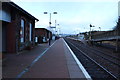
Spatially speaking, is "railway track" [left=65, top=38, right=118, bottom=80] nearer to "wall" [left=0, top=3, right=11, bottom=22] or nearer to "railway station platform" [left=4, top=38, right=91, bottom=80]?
"railway station platform" [left=4, top=38, right=91, bottom=80]

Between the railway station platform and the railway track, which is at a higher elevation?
the railway station platform

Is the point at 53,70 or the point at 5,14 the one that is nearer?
the point at 53,70

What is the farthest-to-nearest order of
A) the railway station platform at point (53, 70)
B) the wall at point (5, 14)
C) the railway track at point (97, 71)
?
1. the wall at point (5, 14)
2. the railway track at point (97, 71)
3. the railway station platform at point (53, 70)

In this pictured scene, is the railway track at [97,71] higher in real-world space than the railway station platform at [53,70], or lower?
lower

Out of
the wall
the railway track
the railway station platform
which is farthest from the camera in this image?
the wall

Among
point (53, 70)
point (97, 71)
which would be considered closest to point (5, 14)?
point (53, 70)

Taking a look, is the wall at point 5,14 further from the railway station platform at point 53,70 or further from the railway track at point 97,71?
the railway track at point 97,71

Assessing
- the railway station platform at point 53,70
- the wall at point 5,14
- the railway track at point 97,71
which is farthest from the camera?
the wall at point 5,14

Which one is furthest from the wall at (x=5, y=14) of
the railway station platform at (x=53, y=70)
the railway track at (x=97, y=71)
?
the railway track at (x=97, y=71)

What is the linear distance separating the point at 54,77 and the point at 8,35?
9.56m

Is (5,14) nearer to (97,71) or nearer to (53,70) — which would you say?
(53,70)

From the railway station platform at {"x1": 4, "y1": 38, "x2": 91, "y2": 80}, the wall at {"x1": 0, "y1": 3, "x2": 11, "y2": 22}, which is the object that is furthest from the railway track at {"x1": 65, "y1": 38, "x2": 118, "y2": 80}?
the wall at {"x1": 0, "y1": 3, "x2": 11, "y2": 22}

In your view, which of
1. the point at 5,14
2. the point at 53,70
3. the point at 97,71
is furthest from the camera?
the point at 5,14

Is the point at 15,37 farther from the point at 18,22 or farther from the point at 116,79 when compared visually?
the point at 116,79
